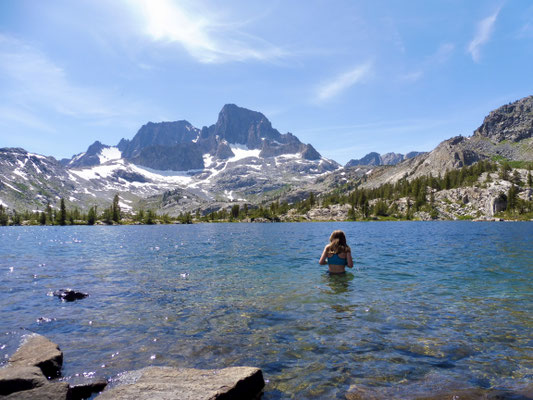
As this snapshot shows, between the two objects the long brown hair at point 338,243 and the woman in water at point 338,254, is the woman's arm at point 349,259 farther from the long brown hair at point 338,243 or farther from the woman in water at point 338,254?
the long brown hair at point 338,243

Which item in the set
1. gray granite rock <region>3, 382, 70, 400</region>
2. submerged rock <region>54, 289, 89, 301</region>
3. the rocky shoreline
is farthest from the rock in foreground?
submerged rock <region>54, 289, 89, 301</region>

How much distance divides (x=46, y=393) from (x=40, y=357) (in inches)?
130

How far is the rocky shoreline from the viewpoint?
845 centimetres

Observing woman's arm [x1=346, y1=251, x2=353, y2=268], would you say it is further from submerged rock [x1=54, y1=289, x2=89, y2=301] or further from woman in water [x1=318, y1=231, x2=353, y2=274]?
submerged rock [x1=54, y1=289, x2=89, y2=301]

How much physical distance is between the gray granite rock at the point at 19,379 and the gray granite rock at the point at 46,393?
0.45 metres

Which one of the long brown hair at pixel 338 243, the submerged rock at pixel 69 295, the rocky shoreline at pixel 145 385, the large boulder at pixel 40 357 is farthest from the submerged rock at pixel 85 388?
the long brown hair at pixel 338 243

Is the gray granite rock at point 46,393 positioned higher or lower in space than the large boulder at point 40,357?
higher

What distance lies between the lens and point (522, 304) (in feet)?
59.1

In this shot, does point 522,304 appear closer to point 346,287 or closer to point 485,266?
point 346,287

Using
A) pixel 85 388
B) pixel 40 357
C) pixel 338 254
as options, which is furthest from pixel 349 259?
pixel 40 357

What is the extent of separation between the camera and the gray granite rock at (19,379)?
892 centimetres

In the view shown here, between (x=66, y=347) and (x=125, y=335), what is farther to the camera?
(x=125, y=335)

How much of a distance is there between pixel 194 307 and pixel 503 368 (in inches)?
614

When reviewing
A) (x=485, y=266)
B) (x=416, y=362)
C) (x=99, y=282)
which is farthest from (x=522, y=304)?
(x=99, y=282)
